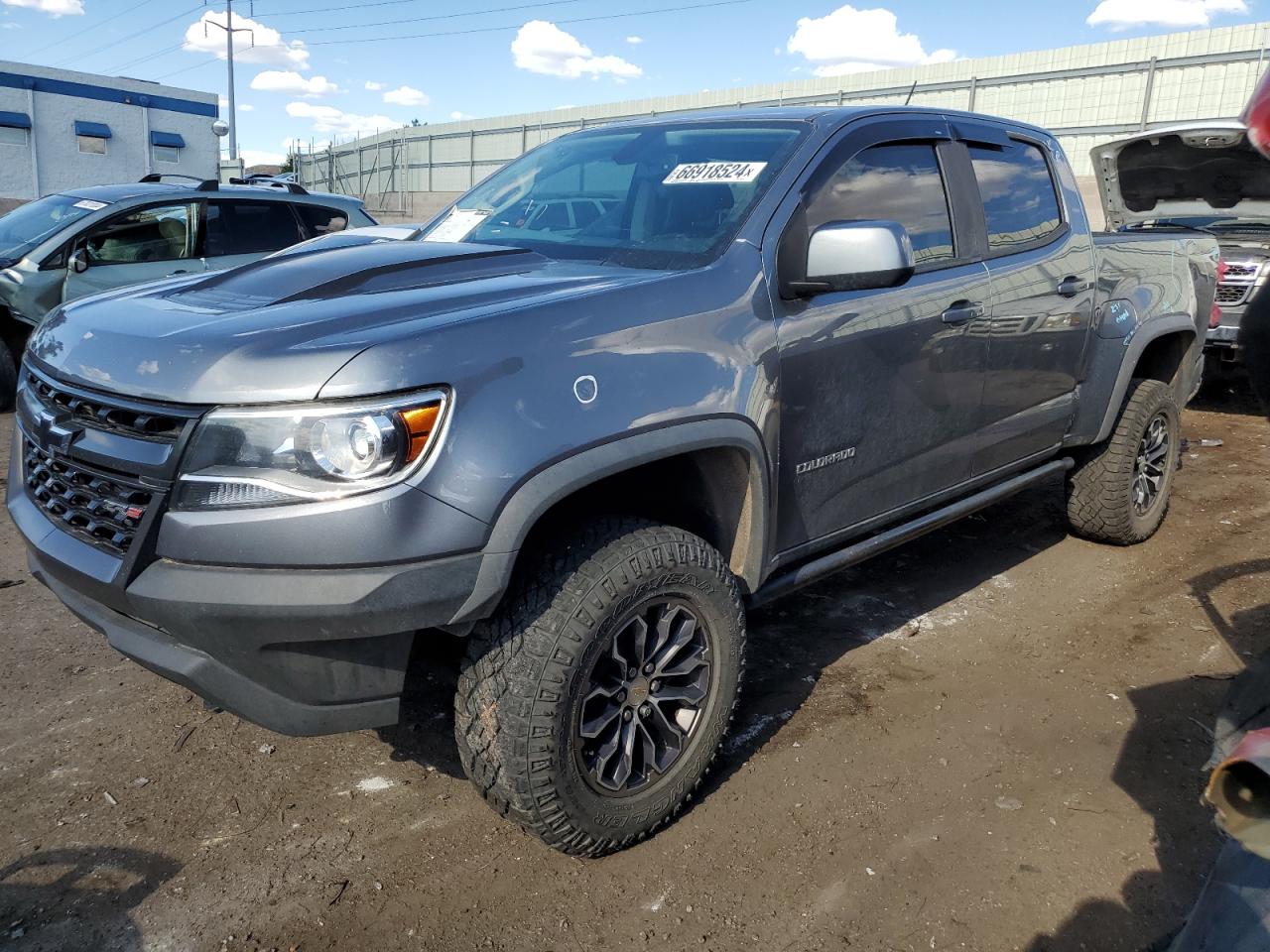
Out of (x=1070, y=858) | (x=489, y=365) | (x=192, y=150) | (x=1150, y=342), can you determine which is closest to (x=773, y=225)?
(x=489, y=365)

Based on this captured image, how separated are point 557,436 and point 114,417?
1017 mm

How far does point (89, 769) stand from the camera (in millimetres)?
2945

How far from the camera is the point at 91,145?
31016 millimetres

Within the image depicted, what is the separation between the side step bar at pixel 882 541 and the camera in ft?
9.98

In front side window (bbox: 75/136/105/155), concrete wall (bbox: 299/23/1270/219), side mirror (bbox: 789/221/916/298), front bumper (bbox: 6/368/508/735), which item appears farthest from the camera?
front side window (bbox: 75/136/105/155)

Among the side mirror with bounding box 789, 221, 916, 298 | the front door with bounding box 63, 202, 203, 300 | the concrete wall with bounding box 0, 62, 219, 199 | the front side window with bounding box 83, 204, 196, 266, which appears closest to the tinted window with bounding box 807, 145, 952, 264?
the side mirror with bounding box 789, 221, 916, 298

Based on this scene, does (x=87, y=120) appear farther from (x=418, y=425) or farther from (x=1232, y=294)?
(x=418, y=425)

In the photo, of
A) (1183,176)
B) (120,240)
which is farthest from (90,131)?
(1183,176)

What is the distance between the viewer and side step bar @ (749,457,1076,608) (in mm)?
3043

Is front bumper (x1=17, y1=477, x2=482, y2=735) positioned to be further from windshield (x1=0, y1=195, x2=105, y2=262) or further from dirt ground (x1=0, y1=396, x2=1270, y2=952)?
windshield (x1=0, y1=195, x2=105, y2=262)

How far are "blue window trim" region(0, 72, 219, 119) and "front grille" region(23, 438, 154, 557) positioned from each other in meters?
32.9

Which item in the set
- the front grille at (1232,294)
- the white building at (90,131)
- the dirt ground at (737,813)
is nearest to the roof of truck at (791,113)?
the dirt ground at (737,813)

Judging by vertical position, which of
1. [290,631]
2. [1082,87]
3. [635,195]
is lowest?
[290,631]

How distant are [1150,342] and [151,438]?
4484 millimetres
